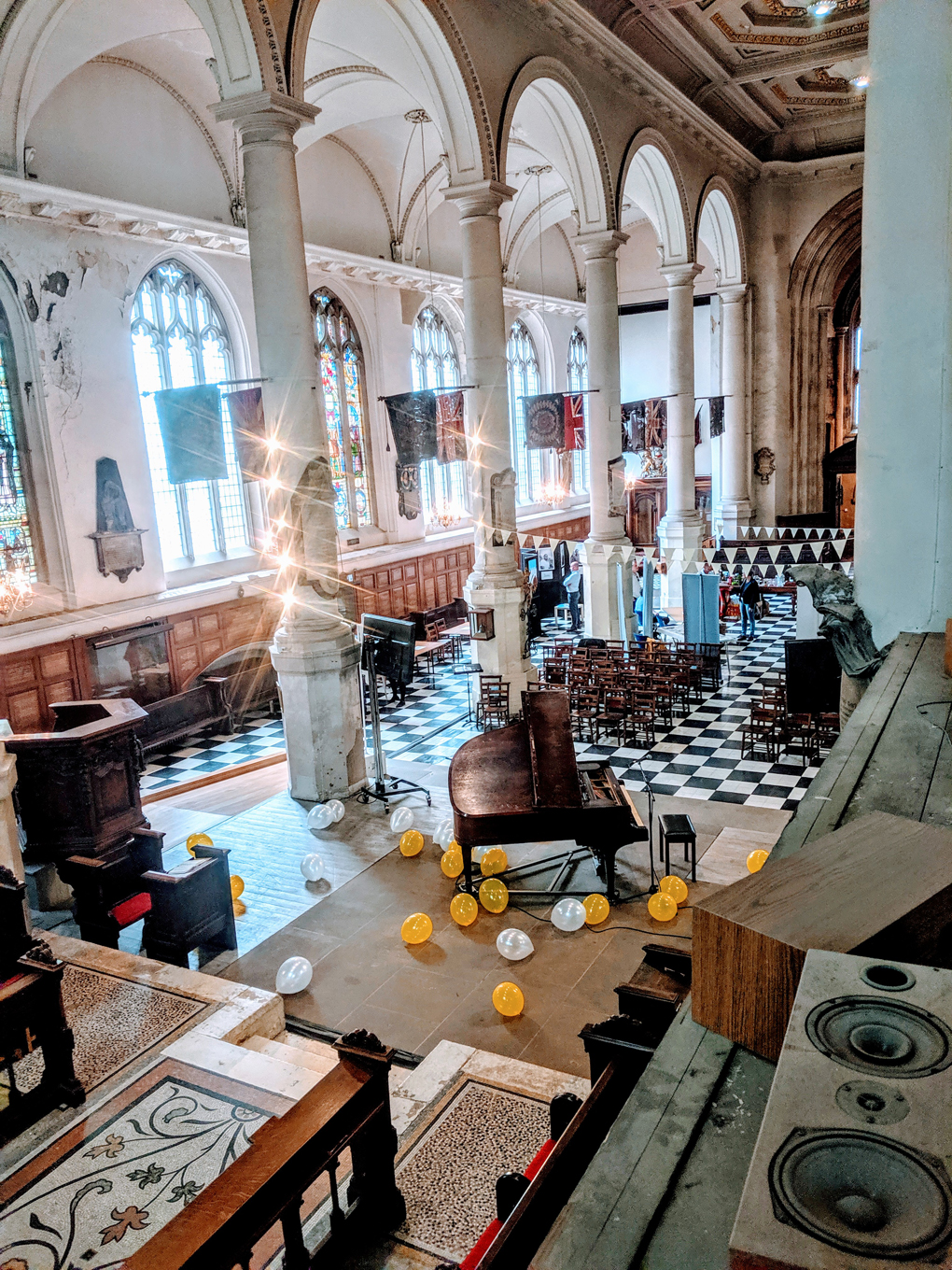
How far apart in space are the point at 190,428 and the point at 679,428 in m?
11.8

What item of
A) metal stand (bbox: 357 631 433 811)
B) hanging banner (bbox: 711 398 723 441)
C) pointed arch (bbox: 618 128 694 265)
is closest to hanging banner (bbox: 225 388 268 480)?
metal stand (bbox: 357 631 433 811)

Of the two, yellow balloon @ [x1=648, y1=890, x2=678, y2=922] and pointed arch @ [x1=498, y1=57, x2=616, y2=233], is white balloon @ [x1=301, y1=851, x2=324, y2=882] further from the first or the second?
pointed arch @ [x1=498, y1=57, x2=616, y2=233]

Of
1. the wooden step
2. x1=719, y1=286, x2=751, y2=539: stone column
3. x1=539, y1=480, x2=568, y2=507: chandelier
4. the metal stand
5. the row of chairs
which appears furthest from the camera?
x1=539, y1=480, x2=568, y2=507: chandelier

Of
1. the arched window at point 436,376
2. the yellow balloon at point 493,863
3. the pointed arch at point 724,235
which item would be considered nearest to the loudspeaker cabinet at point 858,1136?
the yellow balloon at point 493,863

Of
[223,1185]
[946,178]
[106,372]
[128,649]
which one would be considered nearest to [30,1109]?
[223,1185]

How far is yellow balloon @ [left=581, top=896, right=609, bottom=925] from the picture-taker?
22.7ft

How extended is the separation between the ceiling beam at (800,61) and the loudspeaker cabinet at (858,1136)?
19.6 metres

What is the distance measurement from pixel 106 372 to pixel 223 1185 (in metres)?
12.5

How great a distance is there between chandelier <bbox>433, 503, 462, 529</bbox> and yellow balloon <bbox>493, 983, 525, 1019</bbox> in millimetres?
16694

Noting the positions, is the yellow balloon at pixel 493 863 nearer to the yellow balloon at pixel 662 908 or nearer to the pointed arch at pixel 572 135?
the yellow balloon at pixel 662 908

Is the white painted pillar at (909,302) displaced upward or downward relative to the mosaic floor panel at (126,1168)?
upward

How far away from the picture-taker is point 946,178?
4.04m

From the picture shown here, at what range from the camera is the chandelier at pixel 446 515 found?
21812mm

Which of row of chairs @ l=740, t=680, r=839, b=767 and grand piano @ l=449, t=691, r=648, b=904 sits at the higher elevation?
grand piano @ l=449, t=691, r=648, b=904
